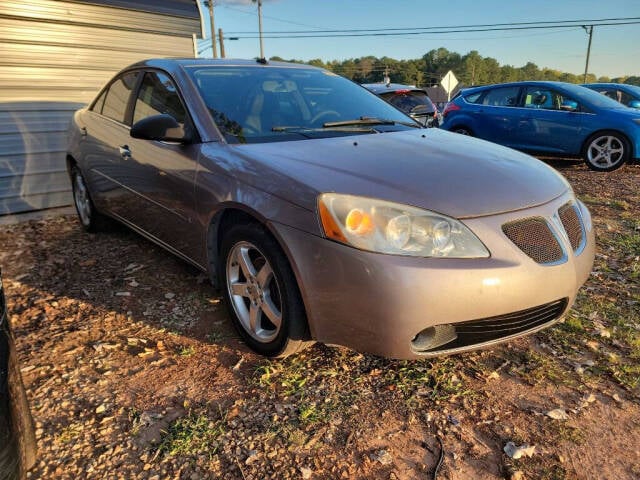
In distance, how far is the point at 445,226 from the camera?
6.77 ft

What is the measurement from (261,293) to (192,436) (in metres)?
0.75

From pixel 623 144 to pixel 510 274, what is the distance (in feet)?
23.8

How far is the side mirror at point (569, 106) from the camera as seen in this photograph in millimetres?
8266

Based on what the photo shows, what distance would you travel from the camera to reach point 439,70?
4112 inches

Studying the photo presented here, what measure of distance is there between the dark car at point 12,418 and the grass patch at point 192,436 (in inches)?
20.3

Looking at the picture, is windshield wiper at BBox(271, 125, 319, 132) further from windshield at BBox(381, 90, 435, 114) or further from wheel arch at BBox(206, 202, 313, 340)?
windshield at BBox(381, 90, 435, 114)

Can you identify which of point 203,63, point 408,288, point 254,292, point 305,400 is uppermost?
point 203,63

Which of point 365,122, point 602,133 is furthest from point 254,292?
point 602,133

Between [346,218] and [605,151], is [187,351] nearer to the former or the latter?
[346,218]

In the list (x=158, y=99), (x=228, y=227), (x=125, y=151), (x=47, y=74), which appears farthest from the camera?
(x=47, y=74)

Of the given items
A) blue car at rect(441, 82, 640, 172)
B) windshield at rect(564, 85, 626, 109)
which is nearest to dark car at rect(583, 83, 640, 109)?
windshield at rect(564, 85, 626, 109)

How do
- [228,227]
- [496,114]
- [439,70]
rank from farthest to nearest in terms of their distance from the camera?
[439,70] → [496,114] → [228,227]

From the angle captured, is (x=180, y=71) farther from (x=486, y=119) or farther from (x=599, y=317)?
(x=486, y=119)

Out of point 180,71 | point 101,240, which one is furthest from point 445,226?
point 101,240
